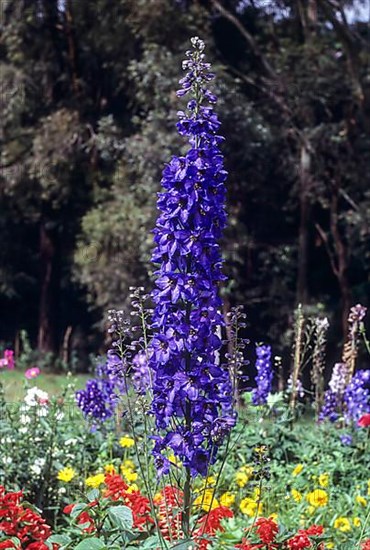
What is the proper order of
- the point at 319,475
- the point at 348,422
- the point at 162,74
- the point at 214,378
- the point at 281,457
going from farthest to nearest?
1. the point at 162,74
2. the point at 348,422
3. the point at 281,457
4. the point at 319,475
5. the point at 214,378

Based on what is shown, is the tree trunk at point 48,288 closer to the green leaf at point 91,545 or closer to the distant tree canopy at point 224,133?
the distant tree canopy at point 224,133

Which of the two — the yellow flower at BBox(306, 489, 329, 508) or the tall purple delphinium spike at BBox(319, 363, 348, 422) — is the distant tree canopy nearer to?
the tall purple delphinium spike at BBox(319, 363, 348, 422)

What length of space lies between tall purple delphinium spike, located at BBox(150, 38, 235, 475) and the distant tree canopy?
865 centimetres

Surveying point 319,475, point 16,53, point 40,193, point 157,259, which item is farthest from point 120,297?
point 157,259

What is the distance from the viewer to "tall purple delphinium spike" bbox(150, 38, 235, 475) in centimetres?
271

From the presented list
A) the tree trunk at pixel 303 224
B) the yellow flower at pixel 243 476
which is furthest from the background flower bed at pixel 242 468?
the tree trunk at pixel 303 224

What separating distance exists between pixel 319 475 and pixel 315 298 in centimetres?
885

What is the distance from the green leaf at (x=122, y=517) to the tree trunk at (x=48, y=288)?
39.9 feet

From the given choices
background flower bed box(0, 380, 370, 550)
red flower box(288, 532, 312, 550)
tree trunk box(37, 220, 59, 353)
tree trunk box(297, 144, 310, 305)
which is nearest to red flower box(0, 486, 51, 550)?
background flower bed box(0, 380, 370, 550)

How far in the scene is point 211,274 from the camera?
2.78 meters

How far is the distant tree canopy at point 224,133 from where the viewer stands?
11.8 m

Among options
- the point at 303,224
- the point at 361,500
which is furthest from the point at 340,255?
the point at 361,500

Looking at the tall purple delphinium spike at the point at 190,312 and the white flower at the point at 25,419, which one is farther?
the white flower at the point at 25,419

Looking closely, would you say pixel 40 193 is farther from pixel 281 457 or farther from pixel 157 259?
pixel 157 259
